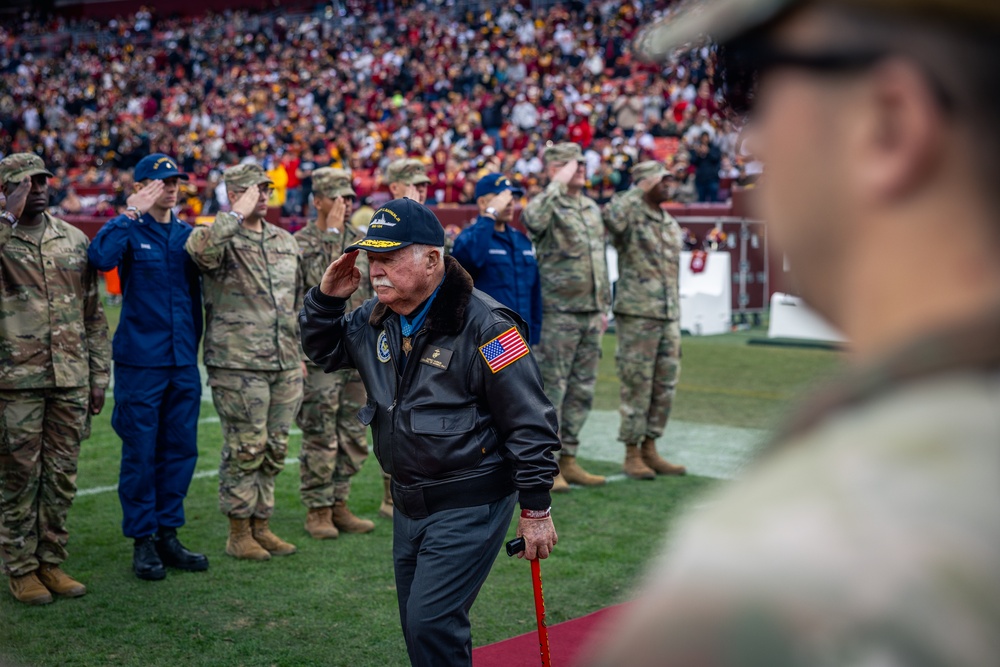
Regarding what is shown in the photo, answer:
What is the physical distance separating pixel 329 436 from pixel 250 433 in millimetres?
749

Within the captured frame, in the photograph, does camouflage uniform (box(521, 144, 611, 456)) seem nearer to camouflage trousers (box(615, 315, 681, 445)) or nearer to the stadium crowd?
camouflage trousers (box(615, 315, 681, 445))

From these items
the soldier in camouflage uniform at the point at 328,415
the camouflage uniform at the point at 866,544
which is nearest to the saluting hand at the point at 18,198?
the soldier in camouflage uniform at the point at 328,415

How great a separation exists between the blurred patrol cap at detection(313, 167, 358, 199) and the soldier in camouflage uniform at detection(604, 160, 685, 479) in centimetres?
236

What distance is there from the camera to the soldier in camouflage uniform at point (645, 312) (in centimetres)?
873

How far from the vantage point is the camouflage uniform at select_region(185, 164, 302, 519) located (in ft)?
21.4

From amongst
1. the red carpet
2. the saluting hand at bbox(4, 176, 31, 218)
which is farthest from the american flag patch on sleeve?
the saluting hand at bbox(4, 176, 31, 218)

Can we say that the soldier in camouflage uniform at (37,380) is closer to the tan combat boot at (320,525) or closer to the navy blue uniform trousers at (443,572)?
the tan combat boot at (320,525)

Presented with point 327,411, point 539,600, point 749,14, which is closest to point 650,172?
point 327,411

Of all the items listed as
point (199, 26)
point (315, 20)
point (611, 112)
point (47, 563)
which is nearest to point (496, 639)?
point (47, 563)

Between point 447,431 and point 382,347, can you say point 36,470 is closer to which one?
point 382,347

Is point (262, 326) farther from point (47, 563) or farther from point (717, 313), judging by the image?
point (717, 313)

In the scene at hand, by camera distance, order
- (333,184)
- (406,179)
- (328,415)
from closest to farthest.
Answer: (328,415)
(333,184)
(406,179)

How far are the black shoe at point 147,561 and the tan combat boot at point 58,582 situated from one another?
33 cm

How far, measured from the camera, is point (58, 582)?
5914 millimetres
